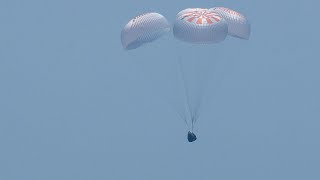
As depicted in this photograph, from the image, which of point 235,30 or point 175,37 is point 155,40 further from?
point 235,30

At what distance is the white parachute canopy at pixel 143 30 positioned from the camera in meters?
31.9

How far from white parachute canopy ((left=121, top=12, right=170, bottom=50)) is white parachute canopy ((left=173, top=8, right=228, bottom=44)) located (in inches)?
27.3

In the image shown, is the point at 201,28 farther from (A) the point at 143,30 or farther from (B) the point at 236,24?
(A) the point at 143,30

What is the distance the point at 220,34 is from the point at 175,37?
198cm

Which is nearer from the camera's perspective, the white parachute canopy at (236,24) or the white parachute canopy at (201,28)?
the white parachute canopy at (201,28)

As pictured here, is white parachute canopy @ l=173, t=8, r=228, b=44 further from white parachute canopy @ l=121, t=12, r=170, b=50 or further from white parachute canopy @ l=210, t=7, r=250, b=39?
white parachute canopy @ l=210, t=7, r=250, b=39

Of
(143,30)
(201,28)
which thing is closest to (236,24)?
(201,28)

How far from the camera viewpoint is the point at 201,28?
31188 millimetres

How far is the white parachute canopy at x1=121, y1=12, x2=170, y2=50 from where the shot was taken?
3192 cm

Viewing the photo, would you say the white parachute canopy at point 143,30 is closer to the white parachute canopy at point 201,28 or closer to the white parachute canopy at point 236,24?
the white parachute canopy at point 201,28

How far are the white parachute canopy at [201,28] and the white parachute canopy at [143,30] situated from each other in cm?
69

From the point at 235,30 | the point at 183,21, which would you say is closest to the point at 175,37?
the point at 183,21

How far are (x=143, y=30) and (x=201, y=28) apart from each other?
8.30ft

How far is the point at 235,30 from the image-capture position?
32688 mm
